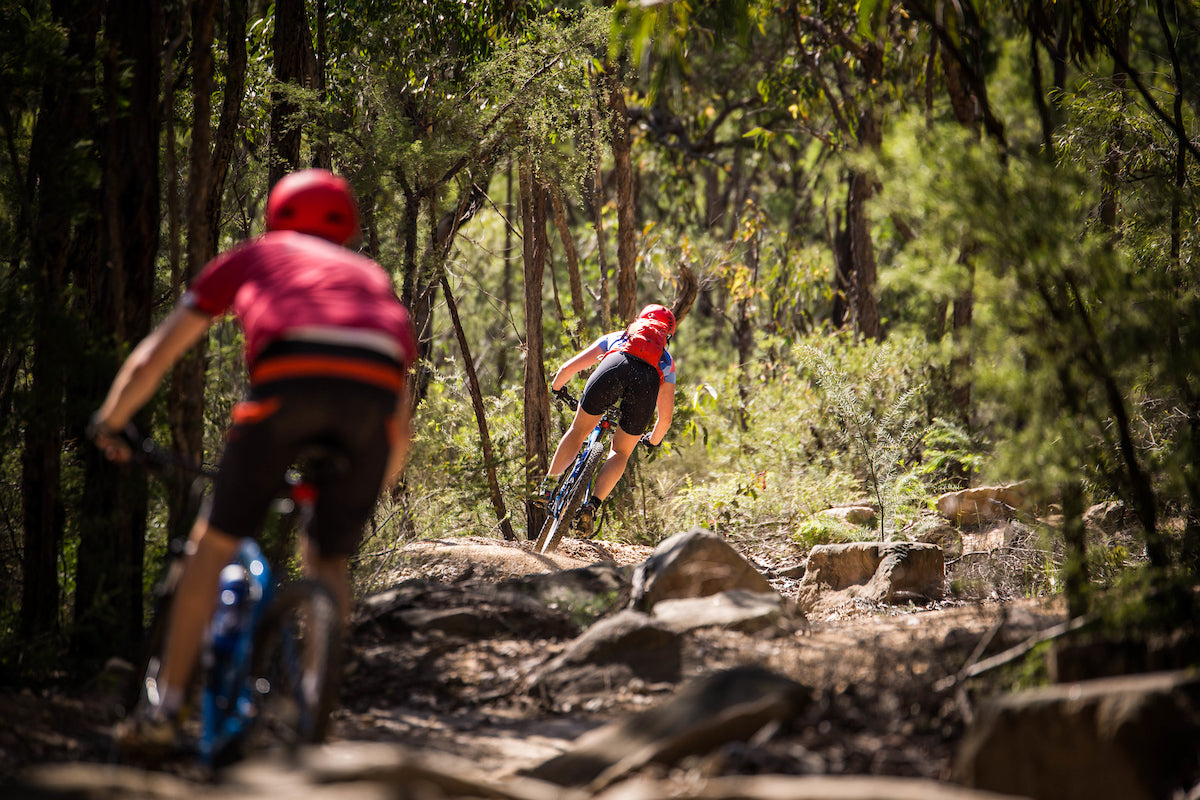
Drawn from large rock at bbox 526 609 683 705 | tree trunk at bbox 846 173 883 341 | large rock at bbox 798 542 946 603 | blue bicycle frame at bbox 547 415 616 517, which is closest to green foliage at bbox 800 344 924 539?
large rock at bbox 798 542 946 603

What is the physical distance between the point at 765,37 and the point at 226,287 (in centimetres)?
1861

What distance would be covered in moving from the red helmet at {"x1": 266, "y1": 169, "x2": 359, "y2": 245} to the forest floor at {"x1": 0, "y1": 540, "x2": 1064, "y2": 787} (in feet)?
6.06

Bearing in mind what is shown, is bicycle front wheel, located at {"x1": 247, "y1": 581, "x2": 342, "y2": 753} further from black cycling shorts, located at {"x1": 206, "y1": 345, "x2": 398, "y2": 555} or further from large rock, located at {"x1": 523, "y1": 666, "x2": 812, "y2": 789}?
large rock, located at {"x1": 523, "y1": 666, "x2": 812, "y2": 789}

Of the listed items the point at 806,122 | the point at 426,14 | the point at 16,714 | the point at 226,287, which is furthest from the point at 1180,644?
the point at 806,122

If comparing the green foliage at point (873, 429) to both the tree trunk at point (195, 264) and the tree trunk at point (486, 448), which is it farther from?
the tree trunk at point (195, 264)

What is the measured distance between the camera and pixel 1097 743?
261cm

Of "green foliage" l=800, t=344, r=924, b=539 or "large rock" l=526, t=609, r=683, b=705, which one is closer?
"large rock" l=526, t=609, r=683, b=705

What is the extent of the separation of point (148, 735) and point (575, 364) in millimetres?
5267

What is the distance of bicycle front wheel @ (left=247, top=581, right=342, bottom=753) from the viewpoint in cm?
277

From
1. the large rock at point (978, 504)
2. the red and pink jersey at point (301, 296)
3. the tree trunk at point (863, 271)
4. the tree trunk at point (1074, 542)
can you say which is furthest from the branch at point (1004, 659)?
the tree trunk at point (863, 271)

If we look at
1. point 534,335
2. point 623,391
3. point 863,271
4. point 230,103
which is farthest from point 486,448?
point 863,271

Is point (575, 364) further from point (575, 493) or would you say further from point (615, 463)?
point (575, 493)

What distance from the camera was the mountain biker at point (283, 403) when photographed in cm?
275

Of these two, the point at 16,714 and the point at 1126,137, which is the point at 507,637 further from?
the point at 1126,137
